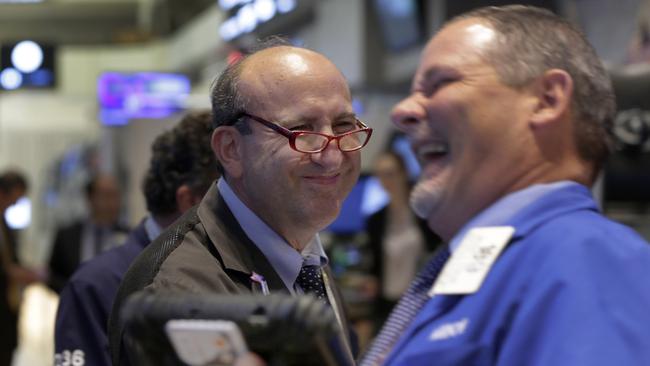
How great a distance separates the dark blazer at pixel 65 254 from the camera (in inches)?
266

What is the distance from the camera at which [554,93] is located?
5.28 ft

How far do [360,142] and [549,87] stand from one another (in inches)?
35.3

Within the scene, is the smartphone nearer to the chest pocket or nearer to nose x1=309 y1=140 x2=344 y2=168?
the chest pocket

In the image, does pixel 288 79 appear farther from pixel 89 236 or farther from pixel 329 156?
pixel 89 236

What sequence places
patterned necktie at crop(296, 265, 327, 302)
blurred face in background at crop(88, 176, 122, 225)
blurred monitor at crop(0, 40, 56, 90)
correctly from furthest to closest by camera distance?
blurred monitor at crop(0, 40, 56, 90) < blurred face in background at crop(88, 176, 122, 225) < patterned necktie at crop(296, 265, 327, 302)

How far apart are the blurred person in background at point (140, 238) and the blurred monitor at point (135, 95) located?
345 inches

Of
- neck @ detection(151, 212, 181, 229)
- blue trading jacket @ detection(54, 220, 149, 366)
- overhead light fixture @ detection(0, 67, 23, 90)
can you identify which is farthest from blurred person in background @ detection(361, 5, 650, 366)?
overhead light fixture @ detection(0, 67, 23, 90)

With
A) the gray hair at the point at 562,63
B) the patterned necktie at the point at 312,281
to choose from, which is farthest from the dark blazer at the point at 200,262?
the gray hair at the point at 562,63

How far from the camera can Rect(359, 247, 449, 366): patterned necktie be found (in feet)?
5.35

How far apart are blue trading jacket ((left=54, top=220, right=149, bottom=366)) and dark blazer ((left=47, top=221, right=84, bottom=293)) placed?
11.8 feet

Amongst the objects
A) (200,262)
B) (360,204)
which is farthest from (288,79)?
(360,204)

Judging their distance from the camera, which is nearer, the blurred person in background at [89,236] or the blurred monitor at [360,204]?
the blurred person in background at [89,236]

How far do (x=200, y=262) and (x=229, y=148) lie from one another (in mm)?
415

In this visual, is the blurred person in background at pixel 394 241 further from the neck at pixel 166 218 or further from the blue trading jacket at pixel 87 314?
the blue trading jacket at pixel 87 314
